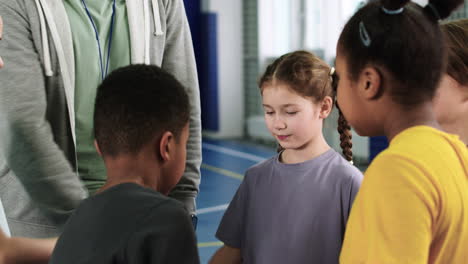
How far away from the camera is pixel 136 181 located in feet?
3.70

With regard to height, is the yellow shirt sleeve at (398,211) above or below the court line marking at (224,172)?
above

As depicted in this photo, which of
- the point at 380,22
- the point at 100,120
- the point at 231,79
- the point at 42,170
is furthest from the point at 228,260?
the point at 231,79

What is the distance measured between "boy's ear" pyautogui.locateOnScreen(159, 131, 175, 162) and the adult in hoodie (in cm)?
36

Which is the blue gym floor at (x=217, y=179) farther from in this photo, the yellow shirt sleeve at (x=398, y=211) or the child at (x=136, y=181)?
the yellow shirt sleeve at (x=398, y=211)

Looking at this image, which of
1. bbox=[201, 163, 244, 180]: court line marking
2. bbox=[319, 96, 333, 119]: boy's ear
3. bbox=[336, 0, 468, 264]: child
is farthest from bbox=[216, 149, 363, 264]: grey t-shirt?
bbox=[201, 163, 244, 180]: court line marking

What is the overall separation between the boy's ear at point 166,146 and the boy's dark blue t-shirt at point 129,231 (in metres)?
0.09

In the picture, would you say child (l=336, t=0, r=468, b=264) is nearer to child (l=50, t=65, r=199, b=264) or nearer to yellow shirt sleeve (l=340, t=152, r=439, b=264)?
yellow shirt sleeve (l=340, t=152, r=439, b=264)

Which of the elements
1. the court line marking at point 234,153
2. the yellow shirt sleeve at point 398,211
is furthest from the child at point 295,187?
the court line marking at point 234,153

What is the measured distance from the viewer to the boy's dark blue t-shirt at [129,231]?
1019 millimetres

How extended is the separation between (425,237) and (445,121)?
0.72 m

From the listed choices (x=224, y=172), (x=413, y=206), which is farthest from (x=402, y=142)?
(x=224, y=172)

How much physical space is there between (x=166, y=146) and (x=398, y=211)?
47 centimetres

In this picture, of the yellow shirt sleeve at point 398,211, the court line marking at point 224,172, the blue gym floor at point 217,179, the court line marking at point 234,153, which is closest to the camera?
the yellow shirt sleeve at point 398,211

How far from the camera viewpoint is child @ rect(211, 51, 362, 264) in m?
1.70
